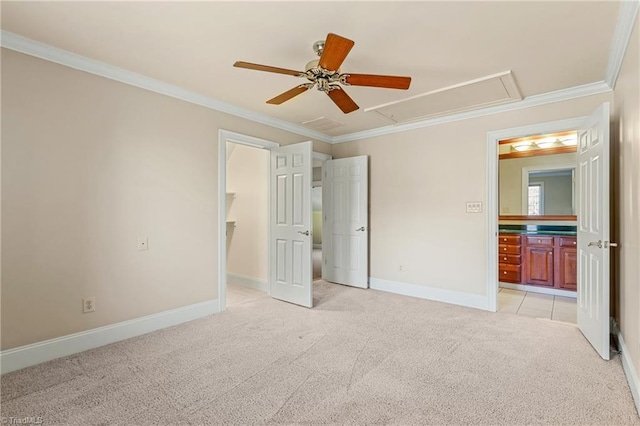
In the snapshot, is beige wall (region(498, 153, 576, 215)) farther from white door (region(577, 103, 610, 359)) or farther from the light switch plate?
white door (region(577, 103, 610, 359))

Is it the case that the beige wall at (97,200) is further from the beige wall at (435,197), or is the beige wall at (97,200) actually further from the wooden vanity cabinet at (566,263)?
the wooden vanity cabinet at (566,263)

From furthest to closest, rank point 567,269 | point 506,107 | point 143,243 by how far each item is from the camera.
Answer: point 567,269, point 506,107, point 143,243

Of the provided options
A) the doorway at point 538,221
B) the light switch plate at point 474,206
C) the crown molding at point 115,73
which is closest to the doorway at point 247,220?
the crown molding at point 115,73

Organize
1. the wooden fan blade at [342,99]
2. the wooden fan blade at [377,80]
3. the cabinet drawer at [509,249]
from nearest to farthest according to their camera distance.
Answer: the wooden fan blade at [377,80] < the wooden fan blade at [342,99] < the cabinet drawer at [509,249]

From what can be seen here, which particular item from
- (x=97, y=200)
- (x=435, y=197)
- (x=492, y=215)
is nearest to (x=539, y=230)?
(x=492, y=215)

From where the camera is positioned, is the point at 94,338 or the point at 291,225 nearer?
the point at 94,338

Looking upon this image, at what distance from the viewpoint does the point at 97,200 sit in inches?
106

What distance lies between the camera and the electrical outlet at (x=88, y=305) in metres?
2.62

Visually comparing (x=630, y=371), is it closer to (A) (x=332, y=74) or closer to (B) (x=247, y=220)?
(A) (x=332, y=74)

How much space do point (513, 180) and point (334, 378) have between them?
4642mm

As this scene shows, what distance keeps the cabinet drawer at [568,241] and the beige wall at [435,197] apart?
1.64 metres

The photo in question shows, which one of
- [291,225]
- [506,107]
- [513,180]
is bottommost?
[291,225]

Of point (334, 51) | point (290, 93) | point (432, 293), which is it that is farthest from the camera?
point (432, 293)

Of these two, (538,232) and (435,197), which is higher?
(435,197)
